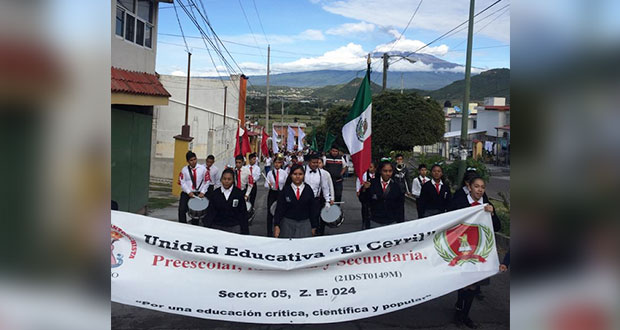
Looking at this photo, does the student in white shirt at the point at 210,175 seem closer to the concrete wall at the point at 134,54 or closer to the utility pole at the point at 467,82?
the concrete wall at the point at 134,54

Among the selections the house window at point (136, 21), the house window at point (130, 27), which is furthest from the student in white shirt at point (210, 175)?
the house window at point (130, 27)

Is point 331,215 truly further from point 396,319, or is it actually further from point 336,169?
point 336,169

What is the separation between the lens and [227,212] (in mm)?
6715

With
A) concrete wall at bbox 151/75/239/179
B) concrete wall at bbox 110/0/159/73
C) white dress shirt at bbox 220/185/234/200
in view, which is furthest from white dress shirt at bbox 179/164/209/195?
concrete wall at bbox 151/75/239/179

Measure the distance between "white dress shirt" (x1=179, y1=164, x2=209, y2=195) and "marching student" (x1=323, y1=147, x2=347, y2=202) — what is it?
141 inches

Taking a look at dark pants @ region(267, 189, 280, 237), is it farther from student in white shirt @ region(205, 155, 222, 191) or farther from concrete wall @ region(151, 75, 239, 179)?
concrete wall @ region(151, 75, 239, 179)

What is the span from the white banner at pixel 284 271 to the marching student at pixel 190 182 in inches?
180

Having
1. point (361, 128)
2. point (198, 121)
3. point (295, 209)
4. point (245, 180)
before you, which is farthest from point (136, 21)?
point (198, 121)

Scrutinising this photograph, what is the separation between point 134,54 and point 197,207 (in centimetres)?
645

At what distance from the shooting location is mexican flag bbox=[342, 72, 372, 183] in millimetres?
7301
